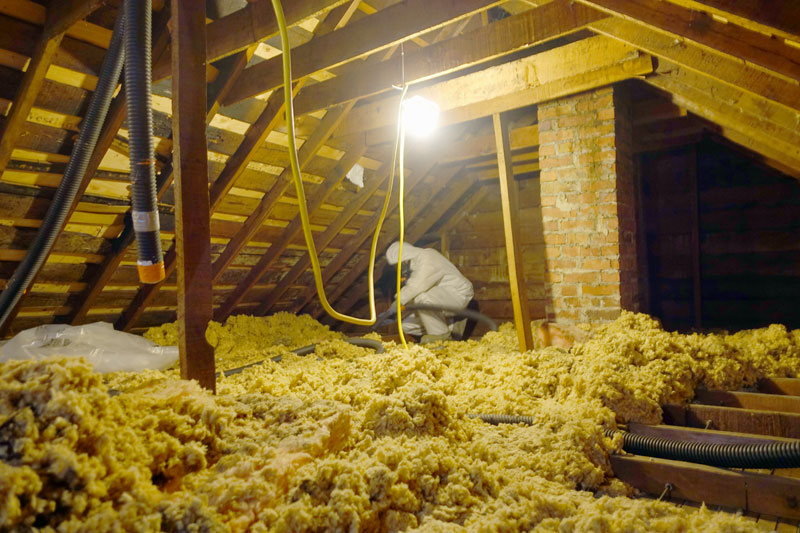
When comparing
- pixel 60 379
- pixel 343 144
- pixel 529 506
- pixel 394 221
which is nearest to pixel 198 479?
A: pixel 60 379

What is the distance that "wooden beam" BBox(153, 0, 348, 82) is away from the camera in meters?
1.88

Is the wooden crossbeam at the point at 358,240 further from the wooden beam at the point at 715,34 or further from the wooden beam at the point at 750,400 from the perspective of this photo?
the wooden beam at the point at 750,400

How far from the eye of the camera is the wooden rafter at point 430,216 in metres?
4.79

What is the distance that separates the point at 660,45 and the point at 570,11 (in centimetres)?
43

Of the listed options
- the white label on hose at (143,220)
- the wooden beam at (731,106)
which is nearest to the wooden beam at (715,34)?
the wooden beam at (731,106)

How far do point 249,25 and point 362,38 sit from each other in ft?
1.65

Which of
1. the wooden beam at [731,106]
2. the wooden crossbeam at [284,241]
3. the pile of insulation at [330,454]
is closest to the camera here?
the pile of insulation at [330,454]

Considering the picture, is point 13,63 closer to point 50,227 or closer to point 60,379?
point 50,227

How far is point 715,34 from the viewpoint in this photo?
4.77 ft

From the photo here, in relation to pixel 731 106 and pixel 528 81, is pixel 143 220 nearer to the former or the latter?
pixel 528 81

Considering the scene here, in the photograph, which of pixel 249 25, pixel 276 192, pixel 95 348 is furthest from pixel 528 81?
pixel 95 348

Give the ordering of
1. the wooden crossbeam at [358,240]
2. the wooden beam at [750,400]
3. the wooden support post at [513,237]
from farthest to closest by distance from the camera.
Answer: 1. the wooden crossbeam at [358,240]
2. the wooden support post at [513,237]
3. the wooden beam at [750,400]

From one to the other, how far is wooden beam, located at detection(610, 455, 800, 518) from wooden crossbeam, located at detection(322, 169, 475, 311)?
358cm

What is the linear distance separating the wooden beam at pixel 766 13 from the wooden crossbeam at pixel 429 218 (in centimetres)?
355
